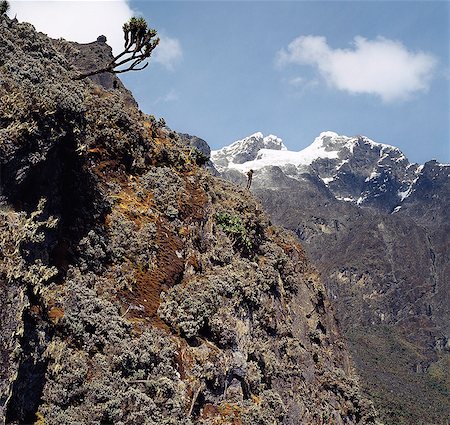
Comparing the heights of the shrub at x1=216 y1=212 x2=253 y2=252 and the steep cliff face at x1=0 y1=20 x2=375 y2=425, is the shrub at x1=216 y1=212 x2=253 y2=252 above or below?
above

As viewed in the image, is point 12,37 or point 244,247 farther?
point 244,247

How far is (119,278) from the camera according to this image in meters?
15.0

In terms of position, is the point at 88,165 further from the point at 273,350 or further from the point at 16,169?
the point at 273,350

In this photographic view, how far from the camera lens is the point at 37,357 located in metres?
A: 10.8

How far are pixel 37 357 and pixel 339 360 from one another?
22.7 m

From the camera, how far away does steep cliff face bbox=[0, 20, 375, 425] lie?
11.1m

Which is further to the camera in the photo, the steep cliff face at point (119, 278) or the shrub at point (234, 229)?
the shrub at point (234, 229)

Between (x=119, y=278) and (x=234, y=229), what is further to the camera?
(x=234, y=229)

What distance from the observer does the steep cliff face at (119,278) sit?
36.5 feet

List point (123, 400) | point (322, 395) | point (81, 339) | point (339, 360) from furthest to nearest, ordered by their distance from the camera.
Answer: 1. point (339, 360)
2. point (322, 395)
3. point (81, 339)
4. point (123, 400)

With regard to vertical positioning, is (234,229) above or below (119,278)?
above

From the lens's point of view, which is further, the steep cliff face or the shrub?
the shrub

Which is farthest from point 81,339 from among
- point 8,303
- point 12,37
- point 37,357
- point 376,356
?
point 376,356

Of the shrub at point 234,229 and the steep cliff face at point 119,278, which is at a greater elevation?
the shrub at point 234,229
